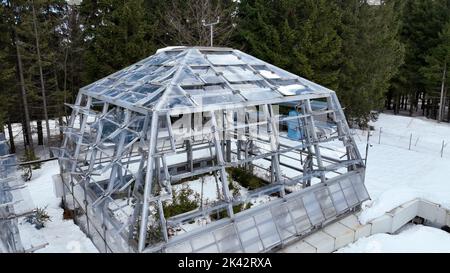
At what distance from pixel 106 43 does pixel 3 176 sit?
34.3ft

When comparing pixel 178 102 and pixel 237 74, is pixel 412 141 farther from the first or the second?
pixel 178 102

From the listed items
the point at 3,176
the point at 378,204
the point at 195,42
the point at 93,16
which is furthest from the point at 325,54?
the point at 3,176

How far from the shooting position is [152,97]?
6438mm

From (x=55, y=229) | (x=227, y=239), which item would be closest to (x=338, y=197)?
(x=227, y=239)

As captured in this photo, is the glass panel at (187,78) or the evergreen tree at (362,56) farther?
the evergreen tree at (362,56)

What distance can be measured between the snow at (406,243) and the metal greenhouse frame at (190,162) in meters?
0.90

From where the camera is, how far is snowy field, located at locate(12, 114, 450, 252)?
7.67 metres

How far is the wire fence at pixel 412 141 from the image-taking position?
15758mm

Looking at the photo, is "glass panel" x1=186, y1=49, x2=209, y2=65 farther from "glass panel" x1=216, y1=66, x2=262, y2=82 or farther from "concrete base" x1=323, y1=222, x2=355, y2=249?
"concrete base" x1=323, y1=222, x2=355, y2=249

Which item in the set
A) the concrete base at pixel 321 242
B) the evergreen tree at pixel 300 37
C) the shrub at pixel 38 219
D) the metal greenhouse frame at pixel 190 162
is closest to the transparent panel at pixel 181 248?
the metal greenhouse frame at pixel 190 162

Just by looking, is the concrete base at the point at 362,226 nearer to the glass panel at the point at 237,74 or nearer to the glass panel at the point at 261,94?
the glass panel at the point at 261,94

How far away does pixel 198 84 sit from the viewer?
708 centimetres

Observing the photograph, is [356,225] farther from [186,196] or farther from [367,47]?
[367,47]

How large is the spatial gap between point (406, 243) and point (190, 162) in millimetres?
6349
